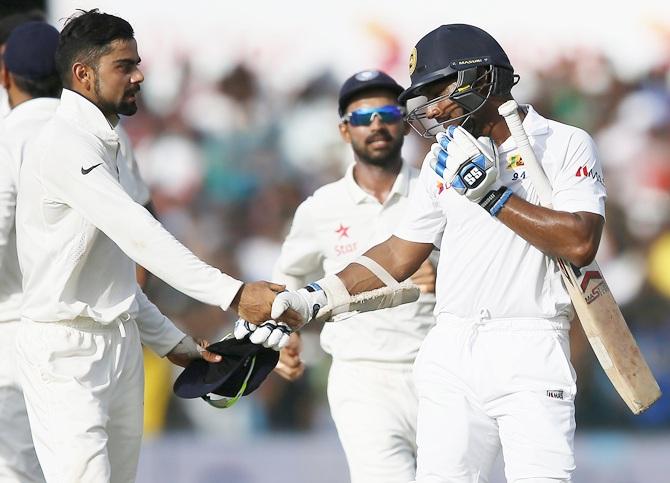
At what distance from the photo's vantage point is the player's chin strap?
4672mm

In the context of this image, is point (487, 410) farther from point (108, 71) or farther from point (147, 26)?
point (147, 26)

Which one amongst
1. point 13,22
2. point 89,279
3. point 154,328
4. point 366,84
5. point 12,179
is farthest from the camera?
point 13,22

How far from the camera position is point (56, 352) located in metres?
4.49

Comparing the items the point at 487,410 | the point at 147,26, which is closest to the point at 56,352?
the point at 487,410

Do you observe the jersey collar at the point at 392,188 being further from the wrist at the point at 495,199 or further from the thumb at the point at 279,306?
the wrist at the point at 495,199

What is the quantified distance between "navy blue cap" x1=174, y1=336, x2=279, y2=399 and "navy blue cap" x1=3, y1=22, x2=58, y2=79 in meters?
1.63

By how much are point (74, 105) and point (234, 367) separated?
41.5 inches

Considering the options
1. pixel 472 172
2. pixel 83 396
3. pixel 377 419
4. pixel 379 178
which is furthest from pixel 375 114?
pixel 83 396

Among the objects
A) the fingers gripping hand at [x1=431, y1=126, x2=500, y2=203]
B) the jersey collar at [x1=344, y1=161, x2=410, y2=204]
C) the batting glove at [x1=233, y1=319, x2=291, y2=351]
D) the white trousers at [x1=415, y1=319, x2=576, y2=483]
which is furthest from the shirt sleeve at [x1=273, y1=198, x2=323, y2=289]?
the fingers gripping hand at [x1=431, y1=126, x2=500, y2=203]

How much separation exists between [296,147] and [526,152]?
160 inches

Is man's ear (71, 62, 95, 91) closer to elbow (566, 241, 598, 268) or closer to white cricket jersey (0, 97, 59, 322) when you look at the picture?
white cricket jersey (0, 97, 59, 322)

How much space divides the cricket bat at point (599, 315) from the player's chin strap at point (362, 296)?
0.69 m

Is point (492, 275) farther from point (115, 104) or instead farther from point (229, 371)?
point (115, 104)

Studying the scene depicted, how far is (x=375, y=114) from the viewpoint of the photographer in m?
6.07
